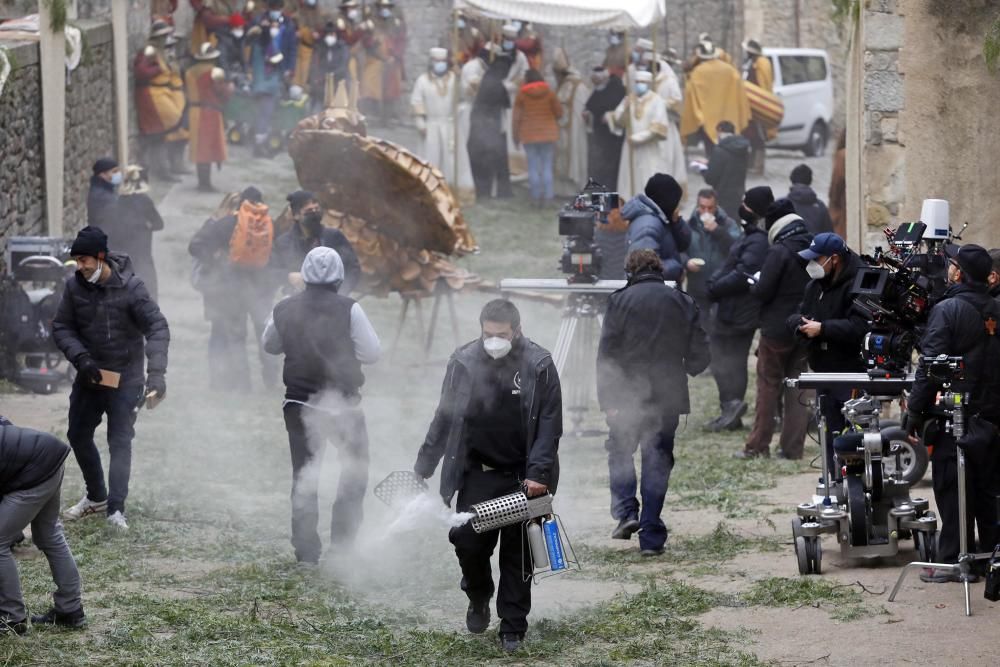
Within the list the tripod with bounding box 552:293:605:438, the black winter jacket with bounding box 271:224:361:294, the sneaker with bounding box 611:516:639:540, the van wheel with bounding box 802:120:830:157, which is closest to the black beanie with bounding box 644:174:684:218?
the tripod with bounding box 552:293:605:438

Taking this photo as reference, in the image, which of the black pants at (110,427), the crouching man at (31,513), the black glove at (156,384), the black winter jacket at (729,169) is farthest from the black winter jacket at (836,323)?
the black winter jacket at (729,169)

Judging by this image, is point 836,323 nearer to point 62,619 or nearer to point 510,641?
point 510,641

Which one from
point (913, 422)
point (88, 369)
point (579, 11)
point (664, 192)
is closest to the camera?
point (913, 422)

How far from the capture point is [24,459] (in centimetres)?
725

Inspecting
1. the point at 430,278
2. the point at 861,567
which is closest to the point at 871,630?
the point at 861,567

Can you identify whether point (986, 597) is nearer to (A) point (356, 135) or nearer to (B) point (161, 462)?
(B) point (161, 462)

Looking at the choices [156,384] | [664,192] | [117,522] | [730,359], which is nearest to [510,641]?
[156,384]

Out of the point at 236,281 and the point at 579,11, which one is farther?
the point at 579,11

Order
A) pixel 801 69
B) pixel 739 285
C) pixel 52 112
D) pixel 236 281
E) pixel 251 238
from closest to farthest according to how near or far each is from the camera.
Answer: pixel 739 285, pixel 251 238, pixel 236 281, pixel 52 112, pixel 801 69

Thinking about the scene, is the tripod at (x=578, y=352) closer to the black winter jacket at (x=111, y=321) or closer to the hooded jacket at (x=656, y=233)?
the hooded jacket at (x=656, y=233)

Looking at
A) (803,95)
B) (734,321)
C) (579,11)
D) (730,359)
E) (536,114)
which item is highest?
(579,11)

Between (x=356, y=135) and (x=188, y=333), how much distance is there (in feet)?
8.93

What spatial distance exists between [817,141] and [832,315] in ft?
56.5

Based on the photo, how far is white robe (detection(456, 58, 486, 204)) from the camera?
72.0ft
